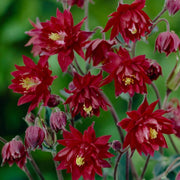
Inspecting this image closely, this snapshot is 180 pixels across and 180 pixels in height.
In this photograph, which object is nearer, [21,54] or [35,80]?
[35,80]

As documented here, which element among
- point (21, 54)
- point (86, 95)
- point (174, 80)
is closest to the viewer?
point (86, 95)

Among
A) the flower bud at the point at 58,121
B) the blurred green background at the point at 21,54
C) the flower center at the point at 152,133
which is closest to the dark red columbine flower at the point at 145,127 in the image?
the flower center at the point at 152,133

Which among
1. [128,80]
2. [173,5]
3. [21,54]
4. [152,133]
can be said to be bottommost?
[152,133]

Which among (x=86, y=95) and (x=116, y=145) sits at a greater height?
(x=86, y=95)

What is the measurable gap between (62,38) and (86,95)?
0.39 ft

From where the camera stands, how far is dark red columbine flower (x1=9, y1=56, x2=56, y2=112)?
676 millimetres

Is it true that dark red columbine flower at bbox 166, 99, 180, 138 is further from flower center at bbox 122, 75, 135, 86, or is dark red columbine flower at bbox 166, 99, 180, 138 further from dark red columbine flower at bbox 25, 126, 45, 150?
dark red columbine flower at bbox 25, 126, 45, 150

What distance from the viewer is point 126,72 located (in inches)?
26.0

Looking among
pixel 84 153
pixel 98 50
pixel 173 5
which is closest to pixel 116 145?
pixel 84 153

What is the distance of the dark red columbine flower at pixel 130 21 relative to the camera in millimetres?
666

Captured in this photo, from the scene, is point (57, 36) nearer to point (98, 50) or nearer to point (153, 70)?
point (98, 50)

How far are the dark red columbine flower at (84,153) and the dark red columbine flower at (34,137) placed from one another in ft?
0.14

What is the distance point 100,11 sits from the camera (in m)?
1.48

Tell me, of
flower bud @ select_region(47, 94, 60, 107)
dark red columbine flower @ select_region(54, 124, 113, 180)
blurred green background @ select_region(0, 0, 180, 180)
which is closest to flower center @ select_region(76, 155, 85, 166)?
dark red columbine flower @ select_region(54, 124, 113, 180)
